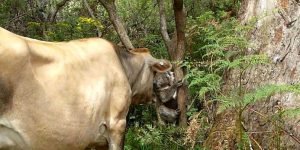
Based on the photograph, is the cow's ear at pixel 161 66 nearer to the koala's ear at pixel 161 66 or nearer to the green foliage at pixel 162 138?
the koala's ear at pixel 161 66

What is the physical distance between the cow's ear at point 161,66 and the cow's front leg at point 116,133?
1.22 metres

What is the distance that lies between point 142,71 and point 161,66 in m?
0.26

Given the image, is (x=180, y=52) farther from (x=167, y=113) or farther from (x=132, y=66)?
(x=132, y=66)

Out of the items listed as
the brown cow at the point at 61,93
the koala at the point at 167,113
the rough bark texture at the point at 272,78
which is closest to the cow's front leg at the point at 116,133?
the brown cow at the point at 61,93

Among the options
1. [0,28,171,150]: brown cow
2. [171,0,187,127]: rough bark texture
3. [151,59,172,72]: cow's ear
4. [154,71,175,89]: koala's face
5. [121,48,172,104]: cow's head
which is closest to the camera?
[0,28,171,150]: brown cow

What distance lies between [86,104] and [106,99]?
0.38 meters

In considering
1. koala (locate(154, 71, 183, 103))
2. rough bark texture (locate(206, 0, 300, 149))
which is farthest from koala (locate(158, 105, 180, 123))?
rough bark texture (locate(206, 0, 300, 149))

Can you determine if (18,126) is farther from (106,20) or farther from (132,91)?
(106,20)

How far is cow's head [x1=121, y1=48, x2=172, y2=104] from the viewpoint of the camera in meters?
7.03

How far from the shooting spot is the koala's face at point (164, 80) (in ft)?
24.6

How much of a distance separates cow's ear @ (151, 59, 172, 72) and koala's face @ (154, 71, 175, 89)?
172mm

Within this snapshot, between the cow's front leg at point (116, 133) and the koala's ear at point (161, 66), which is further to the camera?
the koala's ear at point (161, 66)

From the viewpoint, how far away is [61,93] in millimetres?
5465

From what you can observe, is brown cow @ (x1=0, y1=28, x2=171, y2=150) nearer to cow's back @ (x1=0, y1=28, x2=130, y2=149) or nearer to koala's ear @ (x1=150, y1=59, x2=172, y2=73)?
cow's back @ (x1=0, y1=28, x2=130, y2=149)
